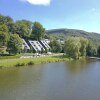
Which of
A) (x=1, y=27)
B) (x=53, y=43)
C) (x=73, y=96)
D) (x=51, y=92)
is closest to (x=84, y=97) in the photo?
(x=73, y=96)

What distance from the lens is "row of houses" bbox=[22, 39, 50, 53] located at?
298 ft

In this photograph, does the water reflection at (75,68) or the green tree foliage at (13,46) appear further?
the green tree foliage at (13,46)

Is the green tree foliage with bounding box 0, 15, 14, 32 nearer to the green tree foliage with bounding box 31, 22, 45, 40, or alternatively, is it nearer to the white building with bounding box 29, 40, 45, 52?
the green tree foliage with bounding box 31, 22, 45, 40

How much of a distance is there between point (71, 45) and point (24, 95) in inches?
2175

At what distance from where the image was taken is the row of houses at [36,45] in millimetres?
90787

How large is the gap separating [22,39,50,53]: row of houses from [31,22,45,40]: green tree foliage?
14.8 ft

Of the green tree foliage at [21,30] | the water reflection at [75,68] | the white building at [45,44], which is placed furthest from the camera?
the white building at [45,44]

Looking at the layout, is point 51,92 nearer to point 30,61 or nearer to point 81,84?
point 81,84

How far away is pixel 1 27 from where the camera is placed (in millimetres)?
73250

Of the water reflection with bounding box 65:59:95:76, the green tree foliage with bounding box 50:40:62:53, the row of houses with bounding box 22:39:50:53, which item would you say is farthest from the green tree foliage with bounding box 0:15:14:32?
the water reflection with bounding box 65:59:95:76

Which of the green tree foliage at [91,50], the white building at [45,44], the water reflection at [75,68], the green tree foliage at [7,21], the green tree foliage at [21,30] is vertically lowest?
the water reflection at [75,68]

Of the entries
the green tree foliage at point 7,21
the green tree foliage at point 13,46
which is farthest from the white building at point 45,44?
the green tree foliage at point 13,46

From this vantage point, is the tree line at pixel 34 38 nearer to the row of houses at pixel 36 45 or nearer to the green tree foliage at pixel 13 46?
the green tree foliage at pixel 13 46

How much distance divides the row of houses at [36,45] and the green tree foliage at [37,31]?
451 centimetres
